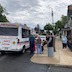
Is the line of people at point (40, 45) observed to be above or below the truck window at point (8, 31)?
below

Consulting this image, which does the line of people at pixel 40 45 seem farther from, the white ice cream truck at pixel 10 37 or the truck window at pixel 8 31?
the truck window at pixel 8 31

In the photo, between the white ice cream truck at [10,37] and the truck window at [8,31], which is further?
the truck window at [8,31]

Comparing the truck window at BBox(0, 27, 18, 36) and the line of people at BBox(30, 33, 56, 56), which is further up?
the truck window at BBox(0, 27, 18, 36)

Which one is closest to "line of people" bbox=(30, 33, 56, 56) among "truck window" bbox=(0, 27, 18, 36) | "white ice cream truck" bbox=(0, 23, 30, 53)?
"white ice cream truck" bbox=(0, 23, 30, 53)

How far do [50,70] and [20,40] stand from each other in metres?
6.78

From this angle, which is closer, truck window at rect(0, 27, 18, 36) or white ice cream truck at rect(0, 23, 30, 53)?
white ice cream truck at rect(0, 23, 30, 53)

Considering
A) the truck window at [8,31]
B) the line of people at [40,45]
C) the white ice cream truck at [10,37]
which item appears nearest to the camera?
the line of people at [40,45]

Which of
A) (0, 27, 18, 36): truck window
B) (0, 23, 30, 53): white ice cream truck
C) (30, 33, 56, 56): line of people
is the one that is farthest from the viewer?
(0, 27, 18, 36): truck window

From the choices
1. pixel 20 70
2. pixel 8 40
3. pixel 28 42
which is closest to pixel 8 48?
pixel 8 40

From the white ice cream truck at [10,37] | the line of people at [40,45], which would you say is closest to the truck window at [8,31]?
the white ice cream truck at [10,37]

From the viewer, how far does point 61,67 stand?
13.9 metres

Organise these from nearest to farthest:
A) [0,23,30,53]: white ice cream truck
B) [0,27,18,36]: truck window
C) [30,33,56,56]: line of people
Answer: [30,33,56,56]: line of people, [0,23,30,53]: white ice cream truck, [0,27,18,36]: truck window

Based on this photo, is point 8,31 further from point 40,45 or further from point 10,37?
point 40,45

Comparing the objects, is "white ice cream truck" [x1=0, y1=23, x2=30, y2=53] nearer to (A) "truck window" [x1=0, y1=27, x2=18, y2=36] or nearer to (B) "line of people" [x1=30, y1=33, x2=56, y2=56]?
(A) "truck window" [x1=0, y1=27, x2=18, y2=36]
